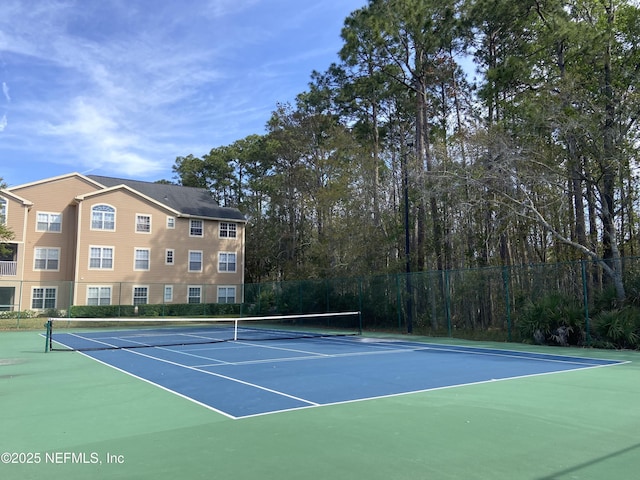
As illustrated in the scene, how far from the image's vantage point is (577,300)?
635 inches

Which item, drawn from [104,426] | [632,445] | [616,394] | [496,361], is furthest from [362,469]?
[496,361]

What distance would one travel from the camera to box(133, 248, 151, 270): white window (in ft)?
112

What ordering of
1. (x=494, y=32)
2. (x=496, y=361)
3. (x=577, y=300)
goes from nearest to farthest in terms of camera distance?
(x=496, y=361)
(x=577, y=300)
(x=494, y=32)

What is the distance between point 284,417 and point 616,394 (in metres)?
5.23

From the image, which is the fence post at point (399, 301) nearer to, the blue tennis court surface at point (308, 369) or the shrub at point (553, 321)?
the blue tennis court surface at point (308, 369)

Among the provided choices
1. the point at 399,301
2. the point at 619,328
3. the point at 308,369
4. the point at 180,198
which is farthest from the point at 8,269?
the point at 619,328

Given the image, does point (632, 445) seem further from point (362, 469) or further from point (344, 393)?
point (344, 393)

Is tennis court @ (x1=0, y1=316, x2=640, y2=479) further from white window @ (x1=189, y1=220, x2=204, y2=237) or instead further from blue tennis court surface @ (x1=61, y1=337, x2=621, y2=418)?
white window @ (x1=189, y1=220, x2=204, y2=237)

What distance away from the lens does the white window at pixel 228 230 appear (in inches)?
1505

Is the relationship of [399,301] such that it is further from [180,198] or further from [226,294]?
[180,198]

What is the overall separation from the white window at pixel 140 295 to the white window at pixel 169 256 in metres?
2.50

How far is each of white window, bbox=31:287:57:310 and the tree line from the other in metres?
16.4

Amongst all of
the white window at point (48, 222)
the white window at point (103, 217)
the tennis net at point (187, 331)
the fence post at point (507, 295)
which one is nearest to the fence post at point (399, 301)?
the tennis net at point (187, 331)

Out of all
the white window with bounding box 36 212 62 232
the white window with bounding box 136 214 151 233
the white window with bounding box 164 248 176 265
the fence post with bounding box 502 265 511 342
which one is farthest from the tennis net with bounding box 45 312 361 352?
the white window with bounding box 136 214 151 233
